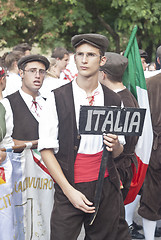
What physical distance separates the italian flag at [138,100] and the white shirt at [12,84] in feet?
6.34

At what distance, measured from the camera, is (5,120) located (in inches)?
146

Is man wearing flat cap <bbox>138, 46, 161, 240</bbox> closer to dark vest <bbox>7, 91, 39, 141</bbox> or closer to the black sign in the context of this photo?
dark vest <bbox>7, 91, 39, 141</bbox>

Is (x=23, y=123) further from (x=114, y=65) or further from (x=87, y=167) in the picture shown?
(x=87, y=167)

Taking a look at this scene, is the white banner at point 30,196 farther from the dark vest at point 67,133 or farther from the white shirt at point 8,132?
the dark vest at point 67,133

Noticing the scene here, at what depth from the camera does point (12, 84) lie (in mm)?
6090

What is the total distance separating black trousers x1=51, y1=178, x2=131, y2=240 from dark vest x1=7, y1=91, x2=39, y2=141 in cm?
124

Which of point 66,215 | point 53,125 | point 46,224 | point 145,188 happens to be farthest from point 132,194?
point 53,125

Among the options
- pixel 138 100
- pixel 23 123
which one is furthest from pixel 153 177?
pixel 23 123

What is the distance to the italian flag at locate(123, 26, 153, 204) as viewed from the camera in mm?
4250

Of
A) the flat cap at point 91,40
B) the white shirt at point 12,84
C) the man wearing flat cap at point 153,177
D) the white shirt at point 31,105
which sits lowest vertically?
the man wearing flat cap at point 153,177

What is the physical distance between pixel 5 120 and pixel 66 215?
41.3 inches

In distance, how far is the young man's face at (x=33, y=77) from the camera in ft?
15.1

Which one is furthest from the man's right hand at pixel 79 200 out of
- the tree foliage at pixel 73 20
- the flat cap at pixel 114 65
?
the tree foliage at pixel 73 20

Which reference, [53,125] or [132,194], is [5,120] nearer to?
[53,125]
